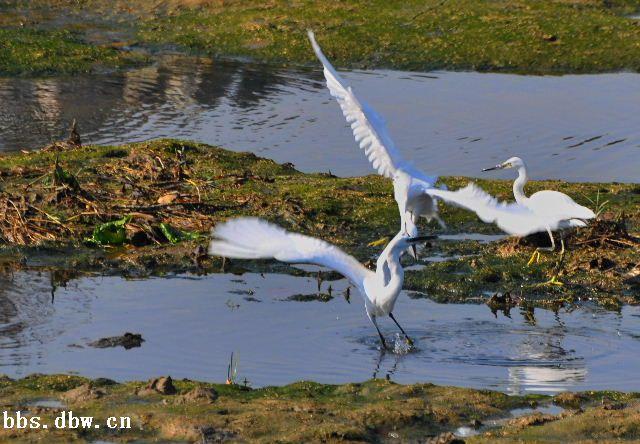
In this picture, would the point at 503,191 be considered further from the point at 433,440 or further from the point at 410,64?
the point at 410,64

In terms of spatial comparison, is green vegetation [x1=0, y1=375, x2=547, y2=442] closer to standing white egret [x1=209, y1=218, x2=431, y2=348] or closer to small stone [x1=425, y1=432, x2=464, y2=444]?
small stone [x1=425, y1=432, x2=464, y2=444]

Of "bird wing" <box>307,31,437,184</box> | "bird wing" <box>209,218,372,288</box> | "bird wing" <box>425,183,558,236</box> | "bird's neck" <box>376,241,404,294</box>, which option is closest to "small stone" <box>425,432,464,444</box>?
"bird wing" <box>209,218,372,288</box>

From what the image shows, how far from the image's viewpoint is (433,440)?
6410 mm

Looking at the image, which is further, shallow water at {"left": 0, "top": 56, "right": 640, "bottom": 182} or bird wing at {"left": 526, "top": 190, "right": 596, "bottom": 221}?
shallow water at {"left": 0, "top": 56, "right": 640, "bottom": 182}

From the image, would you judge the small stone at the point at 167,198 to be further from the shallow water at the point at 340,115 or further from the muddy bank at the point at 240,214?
the shallow water at the point at 340,115

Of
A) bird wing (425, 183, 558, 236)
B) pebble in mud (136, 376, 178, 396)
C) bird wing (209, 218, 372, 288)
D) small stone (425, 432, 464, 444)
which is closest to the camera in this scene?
small stone (425, 432, 464, 444)

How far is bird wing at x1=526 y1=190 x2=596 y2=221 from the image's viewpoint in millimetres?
10727

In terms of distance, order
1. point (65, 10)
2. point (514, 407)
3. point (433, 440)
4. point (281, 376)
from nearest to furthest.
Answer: point (433, 440) < point (514, 407) < point (281, 376) < point (65, 10)

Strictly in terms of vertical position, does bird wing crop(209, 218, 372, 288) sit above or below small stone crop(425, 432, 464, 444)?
above

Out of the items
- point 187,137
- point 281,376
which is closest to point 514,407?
point 281,376

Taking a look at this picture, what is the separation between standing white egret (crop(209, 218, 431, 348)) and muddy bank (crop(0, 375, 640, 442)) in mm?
919

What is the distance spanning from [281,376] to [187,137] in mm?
10070

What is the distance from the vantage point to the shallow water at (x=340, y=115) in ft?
55.3

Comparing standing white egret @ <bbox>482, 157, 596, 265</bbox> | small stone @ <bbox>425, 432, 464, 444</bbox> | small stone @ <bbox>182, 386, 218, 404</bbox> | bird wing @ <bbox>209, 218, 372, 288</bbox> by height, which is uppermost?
bird wing @ <bbox>209, 218, 372, 288</bbox>
